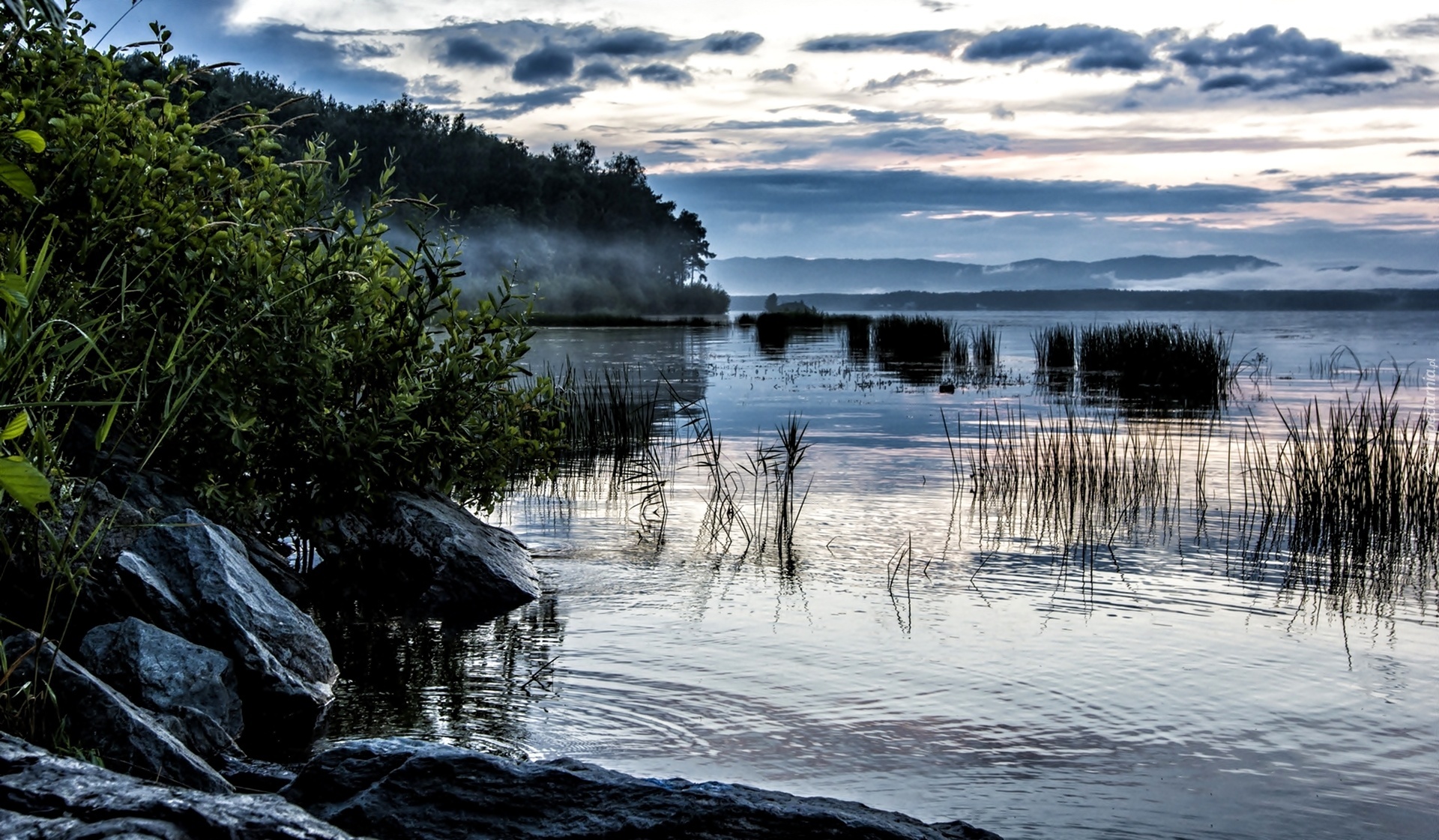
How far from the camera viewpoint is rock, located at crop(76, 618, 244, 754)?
479 cm

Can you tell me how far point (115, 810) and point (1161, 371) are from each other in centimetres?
2615

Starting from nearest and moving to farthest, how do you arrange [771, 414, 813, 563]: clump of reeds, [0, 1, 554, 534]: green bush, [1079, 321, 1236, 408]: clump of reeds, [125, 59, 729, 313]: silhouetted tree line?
[0, 1, 554, 534]: green bush → [771, 414, 813, 563]: clump of reeds → [1079, 321, 1236, 408]: clump of reeds → [125, 59, 729, 313]: silhouetted tree line

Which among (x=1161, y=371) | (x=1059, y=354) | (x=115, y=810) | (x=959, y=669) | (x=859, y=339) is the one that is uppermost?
(x=859, y=339)

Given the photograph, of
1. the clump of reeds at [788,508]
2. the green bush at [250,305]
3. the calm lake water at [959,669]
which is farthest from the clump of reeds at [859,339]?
the green bush at [250,305]

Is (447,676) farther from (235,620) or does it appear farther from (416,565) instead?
(416,565)

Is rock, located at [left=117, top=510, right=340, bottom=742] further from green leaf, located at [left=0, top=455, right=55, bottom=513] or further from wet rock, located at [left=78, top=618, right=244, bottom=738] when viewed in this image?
green leaf, located at [left=0, top=455, right=55, bottom=513]

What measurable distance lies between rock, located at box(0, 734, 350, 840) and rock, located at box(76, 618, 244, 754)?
6.85 ft

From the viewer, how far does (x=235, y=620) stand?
551cm

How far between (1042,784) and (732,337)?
155 feet

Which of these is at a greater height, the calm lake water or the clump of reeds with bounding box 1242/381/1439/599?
the clump of reeds with bounding box 1242/381/1439/599

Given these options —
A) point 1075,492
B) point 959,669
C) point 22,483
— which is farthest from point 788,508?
point 22,483

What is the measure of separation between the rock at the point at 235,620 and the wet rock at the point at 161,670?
263 millimetres

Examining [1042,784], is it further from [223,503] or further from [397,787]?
[223,503]

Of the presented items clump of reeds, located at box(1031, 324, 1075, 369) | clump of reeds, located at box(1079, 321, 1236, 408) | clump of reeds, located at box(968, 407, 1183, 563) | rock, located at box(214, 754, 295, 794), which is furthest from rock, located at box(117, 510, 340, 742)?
clump of reeds, located at box(1031, 324, 1075, 369)
